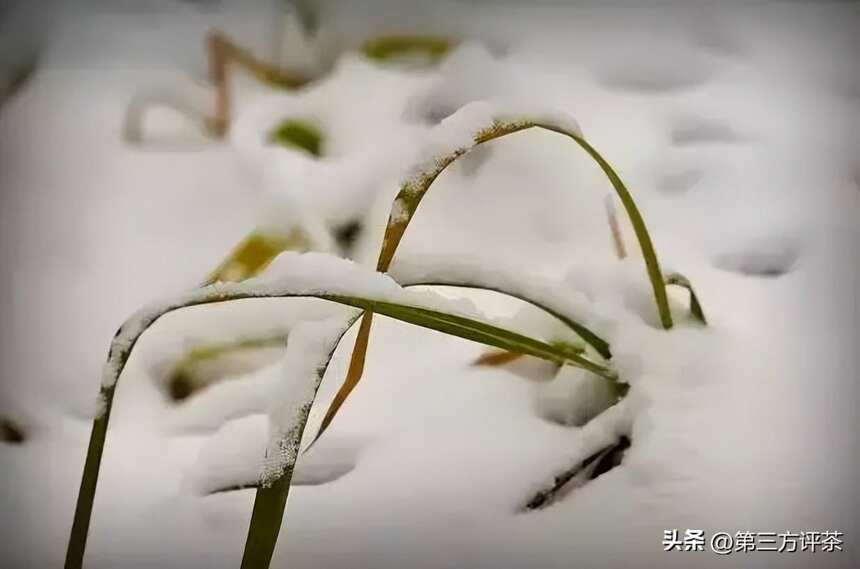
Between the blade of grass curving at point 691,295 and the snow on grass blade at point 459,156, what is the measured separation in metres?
0.01

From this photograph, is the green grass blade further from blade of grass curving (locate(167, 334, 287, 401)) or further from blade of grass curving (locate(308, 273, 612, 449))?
blade of grass curving (locate(167, 334, 287, 401))

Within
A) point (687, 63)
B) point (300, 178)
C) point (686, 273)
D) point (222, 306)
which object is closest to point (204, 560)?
point (222, 306)

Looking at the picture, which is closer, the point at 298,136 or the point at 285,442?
the point at 285,442

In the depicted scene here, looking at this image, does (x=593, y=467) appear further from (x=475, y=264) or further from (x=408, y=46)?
(x=408, y=46)

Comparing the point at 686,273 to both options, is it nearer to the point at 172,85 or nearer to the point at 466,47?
the point at 466,47

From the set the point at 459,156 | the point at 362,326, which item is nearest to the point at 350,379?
the point at 362,326

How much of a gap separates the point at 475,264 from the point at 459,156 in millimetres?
71

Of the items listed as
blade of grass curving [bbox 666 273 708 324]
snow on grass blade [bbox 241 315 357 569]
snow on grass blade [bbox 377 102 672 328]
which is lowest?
snow on grass blade [bbox 241 315 357 569]

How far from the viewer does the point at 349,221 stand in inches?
21.5

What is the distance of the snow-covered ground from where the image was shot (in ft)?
1.63

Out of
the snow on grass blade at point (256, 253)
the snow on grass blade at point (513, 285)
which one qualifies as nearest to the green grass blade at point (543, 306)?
the snow on grass blade at point (513, 285)

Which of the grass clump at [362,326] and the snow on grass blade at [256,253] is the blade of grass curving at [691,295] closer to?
the grass clump at [362,326]

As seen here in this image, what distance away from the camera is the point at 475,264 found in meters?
0.50

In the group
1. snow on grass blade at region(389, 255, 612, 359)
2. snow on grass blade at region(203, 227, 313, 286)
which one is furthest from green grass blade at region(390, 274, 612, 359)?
snow on grass blade at region(203, 227, 313, 286)
